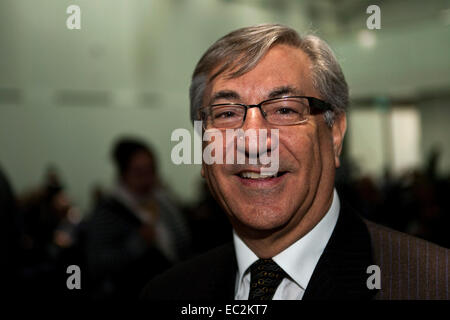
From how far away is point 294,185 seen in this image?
1098mm

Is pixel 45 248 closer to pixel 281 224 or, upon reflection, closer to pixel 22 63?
pixel 22 63

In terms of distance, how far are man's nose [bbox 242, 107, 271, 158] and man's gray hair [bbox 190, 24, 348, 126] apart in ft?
0.35

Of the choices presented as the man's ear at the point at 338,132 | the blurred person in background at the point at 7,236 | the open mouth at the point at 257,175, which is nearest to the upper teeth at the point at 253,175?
the open mouth at the point at 257,175

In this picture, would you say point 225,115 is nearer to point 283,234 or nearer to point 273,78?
point 273,78

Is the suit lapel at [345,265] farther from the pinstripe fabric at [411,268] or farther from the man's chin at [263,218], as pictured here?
the man's chin at [263,218]

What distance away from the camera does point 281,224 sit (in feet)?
3.62

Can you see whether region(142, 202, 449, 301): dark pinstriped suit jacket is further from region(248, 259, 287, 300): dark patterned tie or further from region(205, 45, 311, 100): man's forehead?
region(205, 45, 311, 100): man's forehead

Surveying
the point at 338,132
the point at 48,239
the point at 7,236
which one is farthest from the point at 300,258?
the point at 48,239

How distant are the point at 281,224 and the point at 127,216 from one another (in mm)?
752

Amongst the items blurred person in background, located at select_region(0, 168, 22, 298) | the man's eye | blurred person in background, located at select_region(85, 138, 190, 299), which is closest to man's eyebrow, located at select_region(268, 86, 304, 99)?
the man's eye

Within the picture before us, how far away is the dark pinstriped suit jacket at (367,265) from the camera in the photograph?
41.5 inches

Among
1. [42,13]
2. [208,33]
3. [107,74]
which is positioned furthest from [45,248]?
[208,33]

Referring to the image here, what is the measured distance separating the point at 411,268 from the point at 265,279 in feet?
1.17

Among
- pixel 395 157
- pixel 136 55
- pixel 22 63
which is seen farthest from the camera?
pixel 22 63
